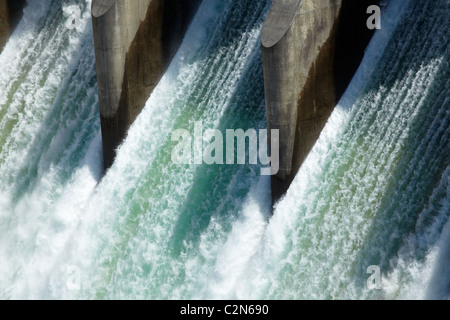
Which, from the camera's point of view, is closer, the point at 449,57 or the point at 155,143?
the point at 449,57

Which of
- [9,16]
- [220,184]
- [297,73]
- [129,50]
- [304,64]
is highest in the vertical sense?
[9,16]

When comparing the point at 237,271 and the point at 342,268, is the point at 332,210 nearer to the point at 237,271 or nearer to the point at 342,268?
the point at 342,268

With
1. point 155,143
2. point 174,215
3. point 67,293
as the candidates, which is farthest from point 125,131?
point 67,293

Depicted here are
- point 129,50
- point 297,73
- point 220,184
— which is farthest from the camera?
point 129,50

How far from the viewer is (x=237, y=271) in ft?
43.3

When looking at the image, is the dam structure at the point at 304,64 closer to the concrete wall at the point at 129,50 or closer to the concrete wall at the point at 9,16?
the concrete wall at the point at 129,50

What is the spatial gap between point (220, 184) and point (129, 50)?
9.49 feet

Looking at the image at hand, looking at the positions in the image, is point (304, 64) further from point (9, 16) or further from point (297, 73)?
point (9, 16)

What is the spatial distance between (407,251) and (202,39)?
5.49m

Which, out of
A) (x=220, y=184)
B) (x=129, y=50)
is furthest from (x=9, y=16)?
(x=220, y=184)

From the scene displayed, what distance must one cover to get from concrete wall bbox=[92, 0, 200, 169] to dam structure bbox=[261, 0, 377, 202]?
8.88 ft

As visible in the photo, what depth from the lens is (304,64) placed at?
12.9 m

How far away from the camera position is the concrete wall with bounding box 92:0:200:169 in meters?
14.3

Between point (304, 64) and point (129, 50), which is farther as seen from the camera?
point (129, 50)
